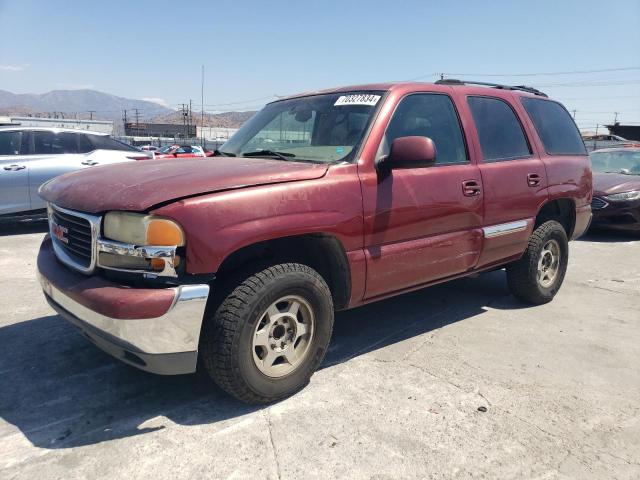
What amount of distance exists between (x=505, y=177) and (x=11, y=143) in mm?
6978

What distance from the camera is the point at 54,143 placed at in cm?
800

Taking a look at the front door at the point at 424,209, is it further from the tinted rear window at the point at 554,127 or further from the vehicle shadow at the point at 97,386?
the tinted rear window at the point at 554,127

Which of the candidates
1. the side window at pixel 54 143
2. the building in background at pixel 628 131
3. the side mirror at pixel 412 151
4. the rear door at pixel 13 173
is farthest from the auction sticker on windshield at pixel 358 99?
the building in background at pixel 628 131

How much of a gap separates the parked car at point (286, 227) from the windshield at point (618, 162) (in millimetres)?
6413

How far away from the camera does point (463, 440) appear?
8.67ft

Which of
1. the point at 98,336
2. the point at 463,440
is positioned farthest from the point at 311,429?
the point at 98,336

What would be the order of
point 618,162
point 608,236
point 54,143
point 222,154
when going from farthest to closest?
1. point 618,162
2. point 608,236
3. point 54,143
4. point 222,154

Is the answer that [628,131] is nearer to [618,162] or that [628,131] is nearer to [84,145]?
[618,162]

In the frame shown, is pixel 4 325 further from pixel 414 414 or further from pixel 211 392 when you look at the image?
pixel 414 414

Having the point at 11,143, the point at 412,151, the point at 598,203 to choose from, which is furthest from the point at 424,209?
the point at 11,143

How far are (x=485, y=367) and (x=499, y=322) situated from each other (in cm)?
102

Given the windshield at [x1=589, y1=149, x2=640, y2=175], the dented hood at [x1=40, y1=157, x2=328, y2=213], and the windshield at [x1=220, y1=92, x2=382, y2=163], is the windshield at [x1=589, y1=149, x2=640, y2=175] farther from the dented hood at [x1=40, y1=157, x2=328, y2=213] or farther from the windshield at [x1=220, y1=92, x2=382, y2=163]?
the dented hood at [x1=40, y1=157, x2=328, y2=213]

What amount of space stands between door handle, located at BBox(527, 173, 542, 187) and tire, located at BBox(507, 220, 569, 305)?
0.47 metres

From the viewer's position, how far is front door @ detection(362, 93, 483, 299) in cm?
325
